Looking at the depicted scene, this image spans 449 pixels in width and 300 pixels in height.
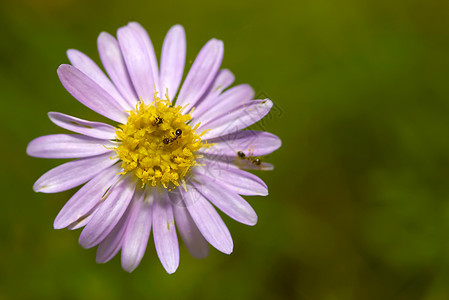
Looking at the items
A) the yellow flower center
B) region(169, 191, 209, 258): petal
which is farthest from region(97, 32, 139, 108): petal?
region(169, 191, 209, 258): petal

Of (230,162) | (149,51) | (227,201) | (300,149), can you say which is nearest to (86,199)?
(227,201)

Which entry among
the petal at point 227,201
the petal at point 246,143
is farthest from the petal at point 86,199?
the petal at point 246,143

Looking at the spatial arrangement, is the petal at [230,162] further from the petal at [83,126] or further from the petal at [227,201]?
the petal at [83,126]

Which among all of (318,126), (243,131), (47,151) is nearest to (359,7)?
(318,126)

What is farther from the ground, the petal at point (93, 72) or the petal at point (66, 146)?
the petal at point (93, 72)

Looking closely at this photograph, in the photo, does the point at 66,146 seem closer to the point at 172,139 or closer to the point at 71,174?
the point at 71,174

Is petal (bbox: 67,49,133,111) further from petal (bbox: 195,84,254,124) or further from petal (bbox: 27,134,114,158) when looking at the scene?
petal (bbox: 195,84,254,124)
